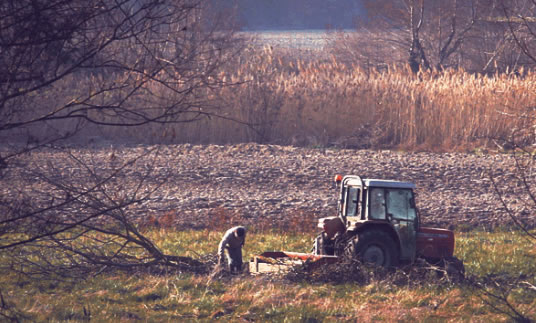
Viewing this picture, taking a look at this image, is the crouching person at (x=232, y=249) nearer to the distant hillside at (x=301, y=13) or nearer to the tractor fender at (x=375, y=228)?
the tractor fender at (x=375, y=228)

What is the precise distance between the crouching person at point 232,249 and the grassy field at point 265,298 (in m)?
0.37

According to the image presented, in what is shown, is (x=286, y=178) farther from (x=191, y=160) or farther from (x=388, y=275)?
(x=388, y=275)

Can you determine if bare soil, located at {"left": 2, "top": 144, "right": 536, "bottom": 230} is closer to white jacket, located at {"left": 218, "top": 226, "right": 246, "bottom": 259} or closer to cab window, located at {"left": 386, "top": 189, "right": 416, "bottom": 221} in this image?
white jacket, located at {"left": 218, "top": 226, "right": 246, "bottom": 259}

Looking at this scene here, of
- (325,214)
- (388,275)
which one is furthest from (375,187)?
(325,214)

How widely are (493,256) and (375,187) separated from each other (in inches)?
92.5

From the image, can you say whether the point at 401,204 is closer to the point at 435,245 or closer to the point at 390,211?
the point at 390,211

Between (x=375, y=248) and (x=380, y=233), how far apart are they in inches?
8.0

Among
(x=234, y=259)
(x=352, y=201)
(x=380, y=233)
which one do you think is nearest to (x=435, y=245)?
(x=380, y=233)

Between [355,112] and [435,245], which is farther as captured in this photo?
[355,112]

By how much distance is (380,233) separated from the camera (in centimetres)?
838

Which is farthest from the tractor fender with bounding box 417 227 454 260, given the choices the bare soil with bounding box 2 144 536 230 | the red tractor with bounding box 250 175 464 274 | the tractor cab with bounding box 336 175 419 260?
the bare soil with bounding box 2 144 536 230

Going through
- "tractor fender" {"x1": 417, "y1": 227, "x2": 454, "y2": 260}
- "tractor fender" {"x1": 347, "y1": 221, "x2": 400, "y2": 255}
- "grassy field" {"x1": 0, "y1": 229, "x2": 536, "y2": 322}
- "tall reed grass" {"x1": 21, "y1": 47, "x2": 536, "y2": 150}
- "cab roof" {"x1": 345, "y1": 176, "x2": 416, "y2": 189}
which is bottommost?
"grassy field" {"x1": 0, "y1": 229, "x2": 536, "y2": 322}

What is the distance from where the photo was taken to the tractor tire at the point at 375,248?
8.21 metres

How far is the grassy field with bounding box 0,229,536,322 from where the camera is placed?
→ 6676 millimetres
